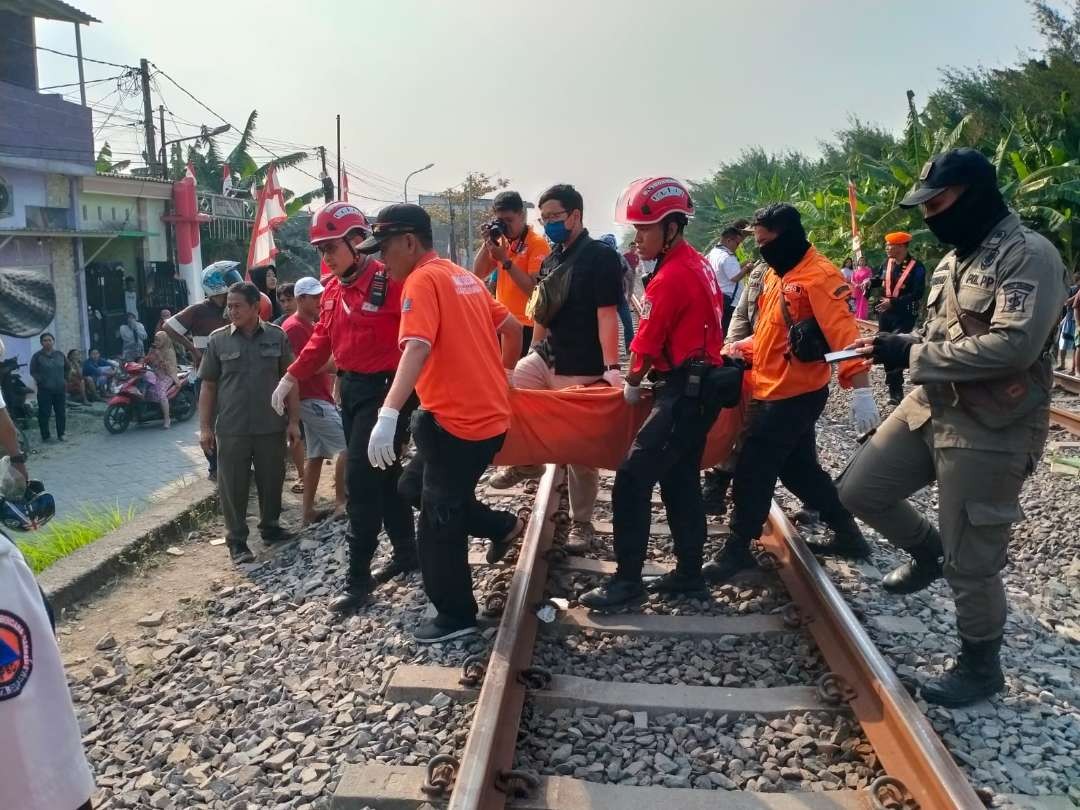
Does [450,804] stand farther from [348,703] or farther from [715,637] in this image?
[715,637]

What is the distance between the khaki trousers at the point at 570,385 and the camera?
18.6 feet

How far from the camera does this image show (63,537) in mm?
7184

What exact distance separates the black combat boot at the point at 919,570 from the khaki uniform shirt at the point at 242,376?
433 cm

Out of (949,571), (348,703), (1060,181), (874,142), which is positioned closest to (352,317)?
(348,703)

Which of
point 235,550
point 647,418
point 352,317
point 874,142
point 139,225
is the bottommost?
point 235,550

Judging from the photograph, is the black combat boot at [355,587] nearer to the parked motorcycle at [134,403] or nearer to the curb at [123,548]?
the curb at [123,548]

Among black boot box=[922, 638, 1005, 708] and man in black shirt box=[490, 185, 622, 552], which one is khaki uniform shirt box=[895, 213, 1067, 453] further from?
man in black shirt box=[490, 185, 622, 552]

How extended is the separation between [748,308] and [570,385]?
1379mm

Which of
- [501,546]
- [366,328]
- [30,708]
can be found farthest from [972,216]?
[30,708]

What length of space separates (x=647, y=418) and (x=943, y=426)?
4.88ft

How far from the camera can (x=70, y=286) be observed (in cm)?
1877

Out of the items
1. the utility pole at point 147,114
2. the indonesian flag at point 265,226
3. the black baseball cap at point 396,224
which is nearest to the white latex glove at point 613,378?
the black baseball cap at point 396,224

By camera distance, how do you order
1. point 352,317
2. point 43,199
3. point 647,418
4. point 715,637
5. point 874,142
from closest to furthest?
point 715,637
point 647,418
point 352,317
point 43,199
point 874,142

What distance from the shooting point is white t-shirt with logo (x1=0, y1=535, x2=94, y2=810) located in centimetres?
167
